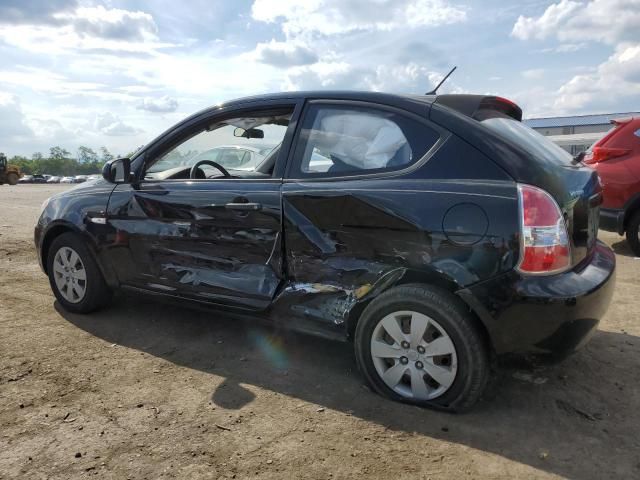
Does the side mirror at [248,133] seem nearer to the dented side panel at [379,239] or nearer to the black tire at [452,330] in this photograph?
the dented side panel at [379,239]

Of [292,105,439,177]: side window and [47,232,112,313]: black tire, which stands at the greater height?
[292,105,439,177]: side window

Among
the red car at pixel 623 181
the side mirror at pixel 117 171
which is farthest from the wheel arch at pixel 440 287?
the red car at pixel 623 181

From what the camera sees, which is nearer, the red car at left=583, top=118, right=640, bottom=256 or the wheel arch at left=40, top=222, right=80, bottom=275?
the wheel arch at left=40, top=222, right=80, bottom=275

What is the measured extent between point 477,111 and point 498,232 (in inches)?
32.0

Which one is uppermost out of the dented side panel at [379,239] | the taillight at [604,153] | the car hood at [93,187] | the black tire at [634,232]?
the taillight at [604,153]

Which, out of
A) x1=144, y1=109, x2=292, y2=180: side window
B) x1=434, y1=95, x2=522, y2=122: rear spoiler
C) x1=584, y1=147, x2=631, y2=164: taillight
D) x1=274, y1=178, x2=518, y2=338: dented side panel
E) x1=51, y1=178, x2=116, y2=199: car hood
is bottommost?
x1=274, y1=178, x2=518, y2=338: dented side panel

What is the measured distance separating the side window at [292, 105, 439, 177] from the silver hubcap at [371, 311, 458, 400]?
863mm

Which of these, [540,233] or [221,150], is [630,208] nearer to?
[540,233]

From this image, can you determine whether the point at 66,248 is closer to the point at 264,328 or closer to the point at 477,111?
the point at 264,328

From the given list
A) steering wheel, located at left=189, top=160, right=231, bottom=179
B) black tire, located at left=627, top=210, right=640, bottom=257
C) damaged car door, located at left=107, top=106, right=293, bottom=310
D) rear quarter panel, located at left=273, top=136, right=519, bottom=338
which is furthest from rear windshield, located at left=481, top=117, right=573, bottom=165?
black tire, located at left=627, top=210, right=640, bottom=257

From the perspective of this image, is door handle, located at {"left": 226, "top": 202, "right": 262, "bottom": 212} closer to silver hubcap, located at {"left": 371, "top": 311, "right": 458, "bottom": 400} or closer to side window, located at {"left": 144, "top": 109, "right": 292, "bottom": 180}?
side window, located at {"left": 144, "top": 109, "right": 292, "bottom": 180}

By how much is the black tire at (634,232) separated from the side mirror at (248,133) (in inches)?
203

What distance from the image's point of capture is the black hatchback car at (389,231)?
2.50 meters

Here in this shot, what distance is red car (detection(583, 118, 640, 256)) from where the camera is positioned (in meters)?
6.31
